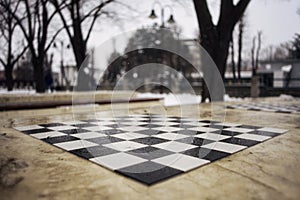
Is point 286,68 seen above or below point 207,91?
→ above

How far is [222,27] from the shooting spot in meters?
7.50

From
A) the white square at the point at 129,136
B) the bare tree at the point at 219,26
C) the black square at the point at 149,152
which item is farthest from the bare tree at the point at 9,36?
the black square at the point at 149,152

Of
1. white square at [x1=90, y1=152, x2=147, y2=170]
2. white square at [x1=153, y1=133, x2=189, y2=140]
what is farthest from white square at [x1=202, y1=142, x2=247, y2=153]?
white square at [x1=90, y1=152, x2=147, y2=170]

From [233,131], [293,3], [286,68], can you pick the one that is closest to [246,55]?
[286,68]

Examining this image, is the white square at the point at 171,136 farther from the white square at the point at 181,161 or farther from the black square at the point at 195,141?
the white square at the point at 181,161

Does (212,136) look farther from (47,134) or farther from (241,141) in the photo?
(47,134)

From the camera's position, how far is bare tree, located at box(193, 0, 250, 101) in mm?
7312

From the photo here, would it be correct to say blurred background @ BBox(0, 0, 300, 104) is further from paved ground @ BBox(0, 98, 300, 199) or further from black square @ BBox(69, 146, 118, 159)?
paved ground @ BBox(0, 98, 300, 199)

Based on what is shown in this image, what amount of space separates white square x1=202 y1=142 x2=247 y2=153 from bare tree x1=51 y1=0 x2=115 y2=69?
8.23 metres

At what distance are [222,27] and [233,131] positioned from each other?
5.48 m

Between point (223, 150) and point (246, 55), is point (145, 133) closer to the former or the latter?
point (223, 150)

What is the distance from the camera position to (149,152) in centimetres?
192

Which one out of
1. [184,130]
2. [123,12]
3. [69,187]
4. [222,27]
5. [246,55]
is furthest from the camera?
[246,55]

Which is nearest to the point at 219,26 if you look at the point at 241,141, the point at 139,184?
the point at 241,141
